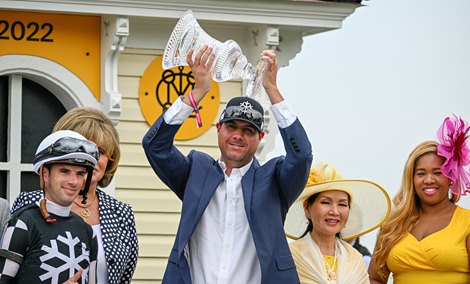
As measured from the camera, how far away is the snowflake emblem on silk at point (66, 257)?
6.24m

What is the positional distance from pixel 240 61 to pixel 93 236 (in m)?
1.26

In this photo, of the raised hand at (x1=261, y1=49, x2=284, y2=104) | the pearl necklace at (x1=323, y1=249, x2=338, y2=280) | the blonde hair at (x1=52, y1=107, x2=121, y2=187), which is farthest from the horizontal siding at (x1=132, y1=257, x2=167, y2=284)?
the raised hand at (x1=261, y1=49, x2=284, y2=104)

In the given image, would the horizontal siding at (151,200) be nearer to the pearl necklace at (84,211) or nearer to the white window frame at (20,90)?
the white window frame at (20,90)

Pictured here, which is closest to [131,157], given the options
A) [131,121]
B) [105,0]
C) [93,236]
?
[131,121]

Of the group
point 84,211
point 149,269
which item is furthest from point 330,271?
point 149,269

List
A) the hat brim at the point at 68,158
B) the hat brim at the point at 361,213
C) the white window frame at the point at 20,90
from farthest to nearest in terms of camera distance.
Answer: the white window frame at the point at 20,90, the hat brim at the point at 361,213, the hat brim at the point at 68,158

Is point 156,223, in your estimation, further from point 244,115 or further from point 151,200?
point 244,115

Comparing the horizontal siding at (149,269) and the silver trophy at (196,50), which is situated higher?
the silver trophy at (196,50)

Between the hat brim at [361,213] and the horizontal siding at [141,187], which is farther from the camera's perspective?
the horizontal siding at [141,187]

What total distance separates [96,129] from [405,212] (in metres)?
1.92

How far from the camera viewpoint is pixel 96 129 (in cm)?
711

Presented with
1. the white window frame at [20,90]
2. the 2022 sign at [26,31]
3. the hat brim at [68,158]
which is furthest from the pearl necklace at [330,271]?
the 2022 sign at [26,31]

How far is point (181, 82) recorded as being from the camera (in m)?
11.0

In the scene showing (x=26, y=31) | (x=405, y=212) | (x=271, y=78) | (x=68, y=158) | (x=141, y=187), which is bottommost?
(x=405, y=212)
